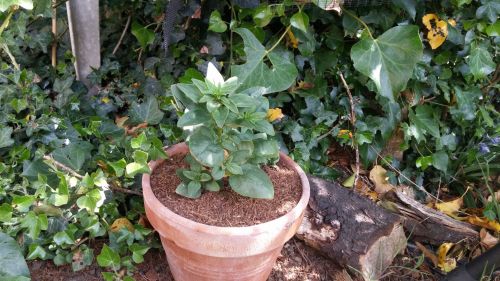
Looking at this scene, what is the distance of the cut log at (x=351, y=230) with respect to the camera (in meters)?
1.54

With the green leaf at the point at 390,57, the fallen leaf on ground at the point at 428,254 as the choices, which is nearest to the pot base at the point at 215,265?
the green leaf at the point at 390,57

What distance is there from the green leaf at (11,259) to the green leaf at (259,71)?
0.81 m

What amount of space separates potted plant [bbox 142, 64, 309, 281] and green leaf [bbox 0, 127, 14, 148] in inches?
21.8

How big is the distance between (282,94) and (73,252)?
3.21 feet

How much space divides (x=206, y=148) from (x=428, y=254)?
110 cm

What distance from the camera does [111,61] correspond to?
2119mm

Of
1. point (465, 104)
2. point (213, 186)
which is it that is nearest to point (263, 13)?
point (213, 186)

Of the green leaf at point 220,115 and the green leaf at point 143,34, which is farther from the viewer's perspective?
the green leaf at point 143,34

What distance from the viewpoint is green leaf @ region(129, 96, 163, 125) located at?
1755 millimetres

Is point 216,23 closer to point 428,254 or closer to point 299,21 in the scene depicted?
point 299,21

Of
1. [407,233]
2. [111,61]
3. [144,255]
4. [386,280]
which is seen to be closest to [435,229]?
[407,233]

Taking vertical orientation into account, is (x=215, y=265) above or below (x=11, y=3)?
below

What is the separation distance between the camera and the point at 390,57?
5.20 feet

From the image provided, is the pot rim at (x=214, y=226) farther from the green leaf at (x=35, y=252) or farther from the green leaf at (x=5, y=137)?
the green leaf at (x=5, y=137)
